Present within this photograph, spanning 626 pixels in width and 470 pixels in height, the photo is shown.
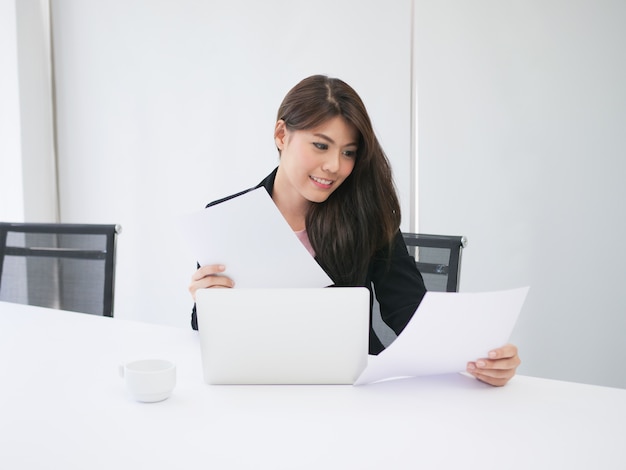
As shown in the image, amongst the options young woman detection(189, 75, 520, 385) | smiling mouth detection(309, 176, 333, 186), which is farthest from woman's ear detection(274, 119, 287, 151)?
smiling mouth detection(309, 176, 333, 186)

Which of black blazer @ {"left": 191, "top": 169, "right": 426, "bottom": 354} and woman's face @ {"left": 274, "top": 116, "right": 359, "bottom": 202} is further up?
woman's face @ {"left": 274, "top": 116, "right": 359, "bottom": 202}

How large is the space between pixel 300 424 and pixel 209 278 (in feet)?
1.47

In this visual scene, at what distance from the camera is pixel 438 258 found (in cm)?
160

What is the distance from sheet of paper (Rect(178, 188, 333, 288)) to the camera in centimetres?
115

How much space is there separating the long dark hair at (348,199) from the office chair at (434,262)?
0.30 ft

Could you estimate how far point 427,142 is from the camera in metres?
2.68

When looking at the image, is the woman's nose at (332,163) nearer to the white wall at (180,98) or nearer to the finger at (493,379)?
the finger at (493,379)

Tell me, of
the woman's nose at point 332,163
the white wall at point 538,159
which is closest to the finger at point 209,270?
the woman's nose at point 332,163

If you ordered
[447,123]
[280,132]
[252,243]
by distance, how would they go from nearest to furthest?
[252,243], [280,132], [447,123]

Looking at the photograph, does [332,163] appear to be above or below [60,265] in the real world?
above

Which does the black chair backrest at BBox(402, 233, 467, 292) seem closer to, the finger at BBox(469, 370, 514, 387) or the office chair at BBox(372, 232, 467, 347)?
the office chair at BBox(372, 232, 467, 347)

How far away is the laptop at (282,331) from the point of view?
989mm

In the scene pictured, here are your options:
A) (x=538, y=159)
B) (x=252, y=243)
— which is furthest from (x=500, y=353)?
(x=538, y=159)

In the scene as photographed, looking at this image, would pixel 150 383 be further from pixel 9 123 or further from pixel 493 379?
pixel 9 123
